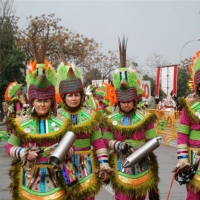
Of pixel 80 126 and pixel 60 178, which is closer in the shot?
pixel 60 178

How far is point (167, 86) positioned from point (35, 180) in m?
20.8

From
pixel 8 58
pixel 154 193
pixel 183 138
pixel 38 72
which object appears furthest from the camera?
pixel 8 58

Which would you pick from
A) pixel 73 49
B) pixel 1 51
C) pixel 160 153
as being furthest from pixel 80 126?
pixel 73 49

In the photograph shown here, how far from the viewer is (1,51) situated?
32.7 metres

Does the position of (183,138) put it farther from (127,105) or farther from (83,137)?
(83,137)

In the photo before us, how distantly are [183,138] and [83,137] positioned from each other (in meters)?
1.11

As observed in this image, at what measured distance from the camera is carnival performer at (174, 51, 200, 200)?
4.99 m

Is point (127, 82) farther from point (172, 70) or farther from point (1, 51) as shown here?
point (1, 51)

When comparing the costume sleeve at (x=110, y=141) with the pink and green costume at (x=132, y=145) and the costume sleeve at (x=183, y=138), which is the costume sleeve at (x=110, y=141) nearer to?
the pink and green costume at (x=132, y=145)

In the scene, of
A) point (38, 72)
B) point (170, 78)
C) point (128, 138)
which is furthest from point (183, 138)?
point (170, 78)

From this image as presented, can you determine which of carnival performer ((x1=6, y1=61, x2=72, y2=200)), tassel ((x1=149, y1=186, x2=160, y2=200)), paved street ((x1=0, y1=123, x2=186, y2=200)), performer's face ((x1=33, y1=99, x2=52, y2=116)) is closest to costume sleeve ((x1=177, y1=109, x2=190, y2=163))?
tassel ((x1=149, y1=186, x2=160, y2=200))

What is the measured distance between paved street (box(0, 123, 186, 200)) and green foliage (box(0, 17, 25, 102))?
17328mm

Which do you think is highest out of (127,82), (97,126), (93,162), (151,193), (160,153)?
(127,82)

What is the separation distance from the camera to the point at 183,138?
16.8 feet
